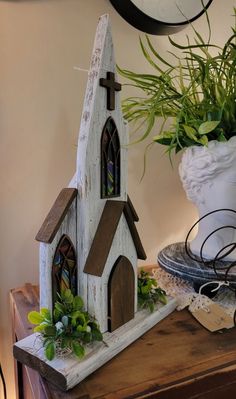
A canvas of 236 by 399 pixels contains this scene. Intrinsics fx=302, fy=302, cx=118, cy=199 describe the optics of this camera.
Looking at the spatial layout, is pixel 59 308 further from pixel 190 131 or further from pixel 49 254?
pixel 190 131

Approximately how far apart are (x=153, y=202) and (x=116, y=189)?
459 millimetres

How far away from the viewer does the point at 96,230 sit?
0.52 m

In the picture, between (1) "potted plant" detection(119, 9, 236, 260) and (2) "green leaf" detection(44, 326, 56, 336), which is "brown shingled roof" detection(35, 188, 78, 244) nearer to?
(2) "green leaf" detection(44, 326, 56, 336)

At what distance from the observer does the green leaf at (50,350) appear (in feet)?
1.47

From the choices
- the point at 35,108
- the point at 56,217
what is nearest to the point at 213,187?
the point at 56,217

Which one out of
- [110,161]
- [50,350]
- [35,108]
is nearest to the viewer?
[50,350]

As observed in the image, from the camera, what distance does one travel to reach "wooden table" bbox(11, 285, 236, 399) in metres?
0.43

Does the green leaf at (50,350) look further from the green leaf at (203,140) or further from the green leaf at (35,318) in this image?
the green leaf at (203,140)

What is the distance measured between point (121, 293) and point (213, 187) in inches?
13.4

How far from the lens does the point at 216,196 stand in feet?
2.36

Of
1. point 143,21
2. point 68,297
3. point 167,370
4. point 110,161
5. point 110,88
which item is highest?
point 143,21

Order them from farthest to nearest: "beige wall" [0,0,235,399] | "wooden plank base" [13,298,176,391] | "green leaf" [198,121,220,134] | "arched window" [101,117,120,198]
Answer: "beige wall" [0,0,235,399] < "green leaf" [198,121,220,134] < "arched window" [101,117,120,198] < "wooden plank base" [13,298,176,391]

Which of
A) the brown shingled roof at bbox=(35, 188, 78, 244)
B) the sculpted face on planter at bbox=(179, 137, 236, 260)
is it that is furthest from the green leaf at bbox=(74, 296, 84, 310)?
the sculpted face on planter at bbox=(179, 137, 236, 260)

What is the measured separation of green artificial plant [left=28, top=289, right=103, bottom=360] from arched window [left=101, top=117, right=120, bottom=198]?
192 millimetres
